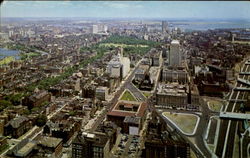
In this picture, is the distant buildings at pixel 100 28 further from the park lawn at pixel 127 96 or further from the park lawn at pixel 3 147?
the park lawn at pixel 3 147

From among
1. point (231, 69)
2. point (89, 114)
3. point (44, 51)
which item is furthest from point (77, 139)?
point (44, 51)

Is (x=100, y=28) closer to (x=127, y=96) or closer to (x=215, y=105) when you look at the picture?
(x=127, y=96)

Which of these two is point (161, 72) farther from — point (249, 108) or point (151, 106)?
point (249, 108)

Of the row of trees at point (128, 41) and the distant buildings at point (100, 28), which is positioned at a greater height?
the distant buildings at point (100, 28)

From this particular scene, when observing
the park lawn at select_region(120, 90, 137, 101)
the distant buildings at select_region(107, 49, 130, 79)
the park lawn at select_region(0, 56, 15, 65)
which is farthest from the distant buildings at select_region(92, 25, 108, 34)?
the park lawn at select_region(0, 56, 15, 65)

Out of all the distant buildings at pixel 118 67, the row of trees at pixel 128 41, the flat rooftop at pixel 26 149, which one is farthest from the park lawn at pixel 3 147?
the row of trees at pixel 128 41

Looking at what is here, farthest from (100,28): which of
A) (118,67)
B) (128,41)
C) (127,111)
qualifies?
(127,111)
